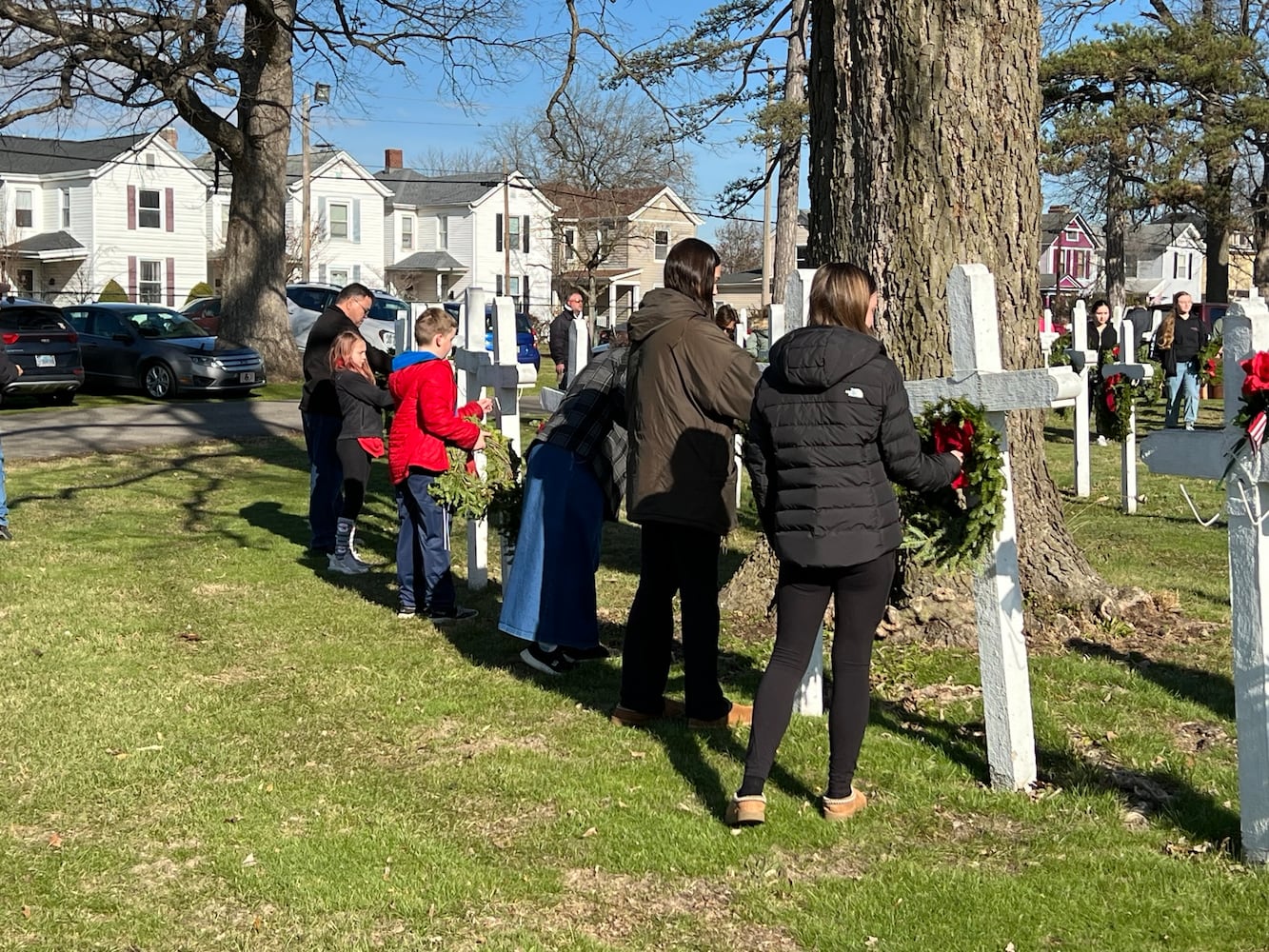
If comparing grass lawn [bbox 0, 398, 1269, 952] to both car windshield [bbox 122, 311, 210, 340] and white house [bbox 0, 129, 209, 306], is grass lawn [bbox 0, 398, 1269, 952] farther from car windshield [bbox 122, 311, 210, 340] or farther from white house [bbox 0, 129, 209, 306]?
white house [bbox 0, 129, 209, 306]

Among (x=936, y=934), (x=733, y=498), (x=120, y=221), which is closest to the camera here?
(x=936, y=934)

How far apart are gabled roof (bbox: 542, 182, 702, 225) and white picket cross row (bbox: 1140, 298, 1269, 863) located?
56400mm

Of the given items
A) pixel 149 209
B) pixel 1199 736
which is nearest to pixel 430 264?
pixel 149 209

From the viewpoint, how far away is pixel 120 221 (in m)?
55.9

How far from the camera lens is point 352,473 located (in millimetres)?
9500

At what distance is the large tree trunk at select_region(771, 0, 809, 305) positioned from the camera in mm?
24906

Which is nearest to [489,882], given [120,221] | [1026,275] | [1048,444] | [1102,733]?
[1102,733]

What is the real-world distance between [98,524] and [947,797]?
27.6 ft

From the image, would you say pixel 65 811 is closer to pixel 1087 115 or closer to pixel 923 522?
pixel 923 522

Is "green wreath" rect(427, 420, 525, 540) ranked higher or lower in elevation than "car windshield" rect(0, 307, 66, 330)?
lower

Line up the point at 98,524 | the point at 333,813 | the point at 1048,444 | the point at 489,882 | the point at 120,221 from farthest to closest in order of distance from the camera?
1. the point at 120,221
2. the point at 1048,444
3. the point at 98,524
4. the point at 333,813
5. the point at 489,882

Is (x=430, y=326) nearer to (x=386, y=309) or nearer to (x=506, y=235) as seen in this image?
(x=386, y=309)

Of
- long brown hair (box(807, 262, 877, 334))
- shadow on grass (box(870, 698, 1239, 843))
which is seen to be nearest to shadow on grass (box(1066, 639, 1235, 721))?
shadow on grass (box(870, 698, 1239, 843))

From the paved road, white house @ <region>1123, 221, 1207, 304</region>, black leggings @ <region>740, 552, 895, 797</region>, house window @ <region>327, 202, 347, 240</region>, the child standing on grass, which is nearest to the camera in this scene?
black leggings @ <region>740, 552, 895, 797</region>
